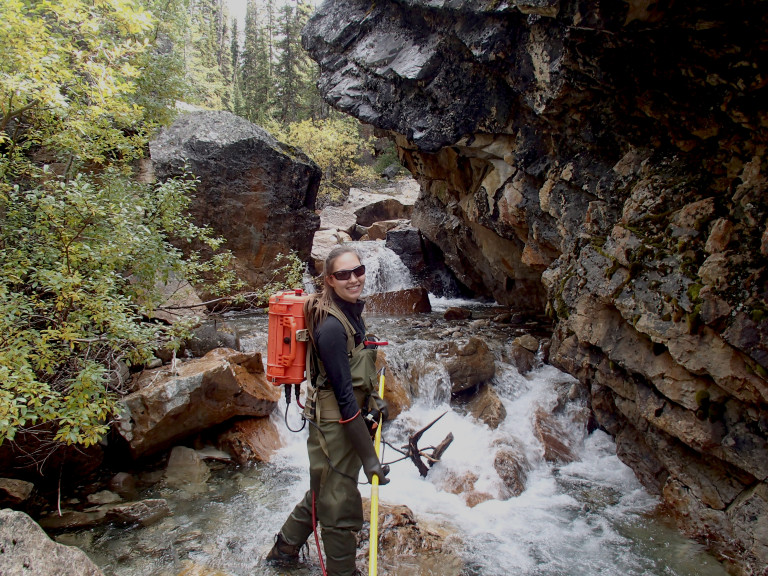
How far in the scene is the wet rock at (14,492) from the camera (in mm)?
4762

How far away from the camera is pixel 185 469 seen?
641 cm

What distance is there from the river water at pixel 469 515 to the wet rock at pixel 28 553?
138cm

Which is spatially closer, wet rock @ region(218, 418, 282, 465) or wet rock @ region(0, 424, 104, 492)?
wet rock @ region(0, 424, 104, 492)

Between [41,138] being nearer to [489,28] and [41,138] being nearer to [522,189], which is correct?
[489,28]

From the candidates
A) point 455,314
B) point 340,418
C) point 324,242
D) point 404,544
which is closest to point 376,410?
point 340,418

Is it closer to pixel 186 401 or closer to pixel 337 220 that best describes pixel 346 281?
pixel 186 401

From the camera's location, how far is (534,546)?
523 centimetres

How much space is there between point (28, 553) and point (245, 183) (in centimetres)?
1380

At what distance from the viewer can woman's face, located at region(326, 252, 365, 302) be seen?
3188 mm

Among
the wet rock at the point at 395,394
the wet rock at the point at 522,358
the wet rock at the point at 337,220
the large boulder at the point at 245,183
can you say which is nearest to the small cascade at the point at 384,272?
the large boulder at the point at 245,183

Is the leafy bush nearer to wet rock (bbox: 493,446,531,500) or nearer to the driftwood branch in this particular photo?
the driftwood branch

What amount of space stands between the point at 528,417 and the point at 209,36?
54.6 meters

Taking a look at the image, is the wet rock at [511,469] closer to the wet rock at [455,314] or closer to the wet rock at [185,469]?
the wet rock at [185,469]

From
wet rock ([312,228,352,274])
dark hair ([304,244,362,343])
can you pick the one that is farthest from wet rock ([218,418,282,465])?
wet rock ([312,228,352,274])
